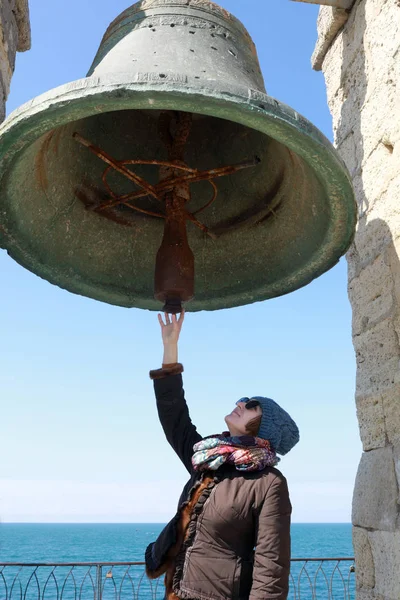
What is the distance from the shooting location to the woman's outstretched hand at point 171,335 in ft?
7.34

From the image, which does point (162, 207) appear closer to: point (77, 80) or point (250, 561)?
point (77, 80)

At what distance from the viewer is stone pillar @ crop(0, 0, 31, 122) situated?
287 centimetres

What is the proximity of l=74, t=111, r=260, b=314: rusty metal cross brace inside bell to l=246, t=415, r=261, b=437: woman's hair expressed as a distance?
1.50ft

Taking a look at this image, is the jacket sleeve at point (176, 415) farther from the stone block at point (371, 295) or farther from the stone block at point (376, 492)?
the stone block at point (371, 295)

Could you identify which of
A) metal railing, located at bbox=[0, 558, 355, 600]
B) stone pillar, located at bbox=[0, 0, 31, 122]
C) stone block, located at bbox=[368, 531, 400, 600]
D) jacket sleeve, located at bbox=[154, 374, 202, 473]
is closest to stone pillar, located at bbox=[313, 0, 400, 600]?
stone block, located at bbox=[368, 531, 400, 600]

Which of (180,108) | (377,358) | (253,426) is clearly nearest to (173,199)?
(180,108)

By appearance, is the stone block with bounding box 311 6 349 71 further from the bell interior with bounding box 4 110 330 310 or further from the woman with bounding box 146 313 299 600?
the woman with bounding box 146 313 299 600

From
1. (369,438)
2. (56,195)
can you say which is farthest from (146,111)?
(369,438)

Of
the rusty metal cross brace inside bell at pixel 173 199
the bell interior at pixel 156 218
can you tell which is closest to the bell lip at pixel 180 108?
the bell interior at pixel 156 218

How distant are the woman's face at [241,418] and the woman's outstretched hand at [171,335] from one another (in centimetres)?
29

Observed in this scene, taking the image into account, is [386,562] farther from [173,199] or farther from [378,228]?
[173,199]

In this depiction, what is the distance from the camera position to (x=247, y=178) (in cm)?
251

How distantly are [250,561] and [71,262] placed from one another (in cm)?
119

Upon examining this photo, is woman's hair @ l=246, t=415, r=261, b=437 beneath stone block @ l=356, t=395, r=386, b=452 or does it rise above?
beneath
